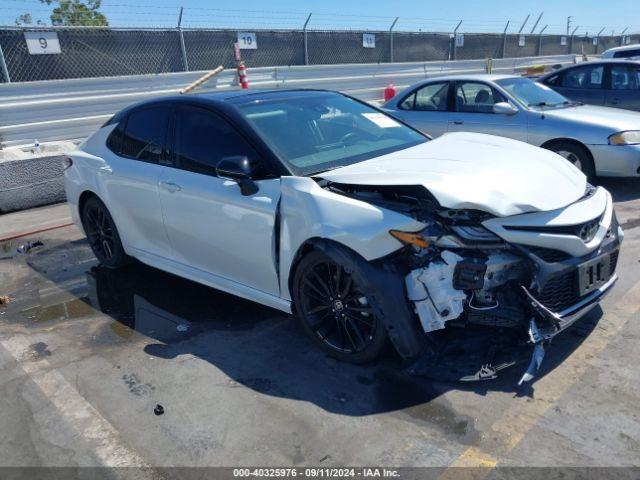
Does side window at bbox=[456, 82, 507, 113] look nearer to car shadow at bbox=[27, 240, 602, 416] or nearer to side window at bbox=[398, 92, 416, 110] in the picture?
side window at bbox=[398, 92, 416, 110]

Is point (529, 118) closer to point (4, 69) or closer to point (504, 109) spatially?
point (504, 109)

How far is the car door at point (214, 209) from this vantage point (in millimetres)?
3643

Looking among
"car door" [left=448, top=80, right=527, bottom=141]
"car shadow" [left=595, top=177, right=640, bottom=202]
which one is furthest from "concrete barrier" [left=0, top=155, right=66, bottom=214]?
"car shadow" [left=595, top=177, right=640, bottom=202]

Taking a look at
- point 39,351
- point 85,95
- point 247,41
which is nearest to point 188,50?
point 247,41

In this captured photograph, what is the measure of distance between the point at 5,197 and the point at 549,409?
7.87 meters

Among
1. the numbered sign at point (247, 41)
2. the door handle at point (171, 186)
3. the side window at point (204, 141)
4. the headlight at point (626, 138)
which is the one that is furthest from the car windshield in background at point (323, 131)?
the numbered sign at point (247, 41)

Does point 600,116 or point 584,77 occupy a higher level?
point 584,77

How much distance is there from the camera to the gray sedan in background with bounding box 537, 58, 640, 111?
8953 mm

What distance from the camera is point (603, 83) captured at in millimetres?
9156

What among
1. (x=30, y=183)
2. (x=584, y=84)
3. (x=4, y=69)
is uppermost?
(x=4, y=69)

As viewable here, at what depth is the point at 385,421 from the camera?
9.59 ft

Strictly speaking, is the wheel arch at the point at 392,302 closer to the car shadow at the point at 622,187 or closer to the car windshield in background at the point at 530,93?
the car shadow at the point at 622,187

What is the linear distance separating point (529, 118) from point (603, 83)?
3057mm

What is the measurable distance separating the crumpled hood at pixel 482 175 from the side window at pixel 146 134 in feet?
5.57
